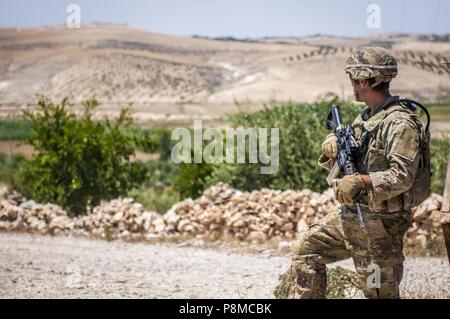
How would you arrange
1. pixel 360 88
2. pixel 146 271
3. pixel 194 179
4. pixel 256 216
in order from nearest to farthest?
1. pixel 360 88
2. pixel 146 271
3. pixel 256 216
4. pixel 194 179

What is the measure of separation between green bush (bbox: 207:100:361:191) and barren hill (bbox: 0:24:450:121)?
40.2 metres

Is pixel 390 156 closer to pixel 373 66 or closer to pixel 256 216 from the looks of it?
pixel 373 66

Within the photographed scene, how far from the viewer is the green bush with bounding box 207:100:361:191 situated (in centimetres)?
1202

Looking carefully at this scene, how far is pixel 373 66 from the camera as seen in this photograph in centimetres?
493

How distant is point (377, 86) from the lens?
5.01m

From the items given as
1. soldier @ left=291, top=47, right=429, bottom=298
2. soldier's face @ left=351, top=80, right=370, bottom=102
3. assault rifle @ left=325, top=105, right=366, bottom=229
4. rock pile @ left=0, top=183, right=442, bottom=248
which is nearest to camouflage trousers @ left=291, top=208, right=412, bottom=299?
soldier @ left=291, top=47, right=429, bottom=298

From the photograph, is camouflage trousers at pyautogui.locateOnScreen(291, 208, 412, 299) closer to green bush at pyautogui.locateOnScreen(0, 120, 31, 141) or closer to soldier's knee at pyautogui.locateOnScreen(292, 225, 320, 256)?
soldier's knee at pyautogui.locateOnScreen(292, 225, 320, 256)

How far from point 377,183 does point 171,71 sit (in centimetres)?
7785

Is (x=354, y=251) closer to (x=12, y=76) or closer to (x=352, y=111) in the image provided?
(x=352, y=111)

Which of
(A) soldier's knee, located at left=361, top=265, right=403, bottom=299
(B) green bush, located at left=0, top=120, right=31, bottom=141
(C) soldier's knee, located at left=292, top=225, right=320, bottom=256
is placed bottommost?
(B) green bush, located at left=0, top=120, right=31, bottom=141

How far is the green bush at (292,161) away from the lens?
12023 mm

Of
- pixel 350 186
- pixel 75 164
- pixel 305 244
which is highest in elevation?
pixel 350 186

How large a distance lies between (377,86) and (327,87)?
63.6 metres

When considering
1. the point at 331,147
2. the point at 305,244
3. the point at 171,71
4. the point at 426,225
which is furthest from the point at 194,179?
the point at 171,71
